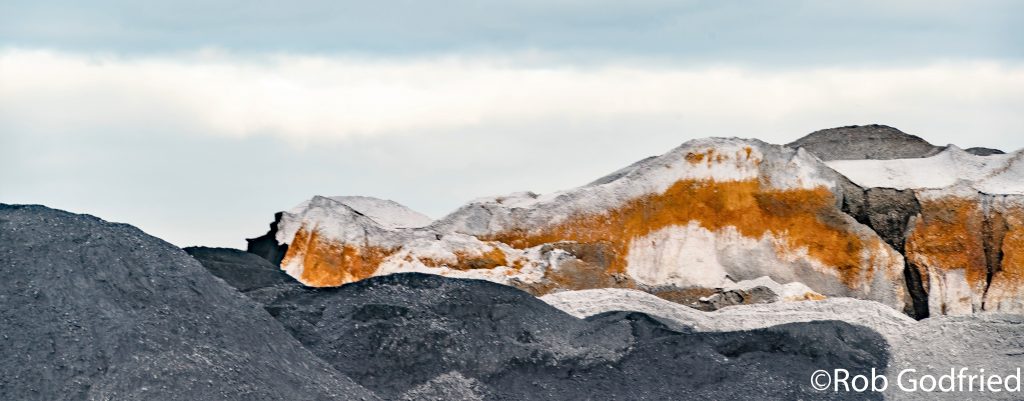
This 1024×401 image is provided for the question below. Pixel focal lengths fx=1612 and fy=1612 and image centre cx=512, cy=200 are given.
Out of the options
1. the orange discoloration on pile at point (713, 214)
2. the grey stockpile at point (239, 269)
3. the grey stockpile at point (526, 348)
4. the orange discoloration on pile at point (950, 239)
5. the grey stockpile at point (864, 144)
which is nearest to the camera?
the grey stockpile at point (526, 348)

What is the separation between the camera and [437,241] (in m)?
19.7

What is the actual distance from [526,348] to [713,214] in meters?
7.77

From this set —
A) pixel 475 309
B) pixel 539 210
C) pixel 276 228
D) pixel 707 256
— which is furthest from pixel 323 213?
pixel 475 309

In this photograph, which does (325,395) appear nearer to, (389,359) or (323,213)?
(389,359)

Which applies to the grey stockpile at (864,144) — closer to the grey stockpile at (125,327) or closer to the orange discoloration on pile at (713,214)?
the orange discoloration on pile at (713,214)

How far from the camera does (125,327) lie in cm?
1114

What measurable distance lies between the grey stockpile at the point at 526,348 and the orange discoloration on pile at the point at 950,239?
689 centimetres

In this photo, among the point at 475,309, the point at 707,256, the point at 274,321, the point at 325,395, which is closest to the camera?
the point at 325,395

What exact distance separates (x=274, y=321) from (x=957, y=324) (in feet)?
18.4

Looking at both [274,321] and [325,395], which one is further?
[274,321]

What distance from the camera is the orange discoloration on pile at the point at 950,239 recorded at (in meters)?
20.0

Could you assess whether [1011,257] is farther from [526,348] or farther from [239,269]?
[239,269]

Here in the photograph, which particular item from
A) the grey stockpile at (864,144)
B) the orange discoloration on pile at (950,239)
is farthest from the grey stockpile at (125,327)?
the grey stockpile at (864,144)

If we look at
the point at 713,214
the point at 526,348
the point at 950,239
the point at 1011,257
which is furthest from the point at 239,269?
the point at 1011,257
